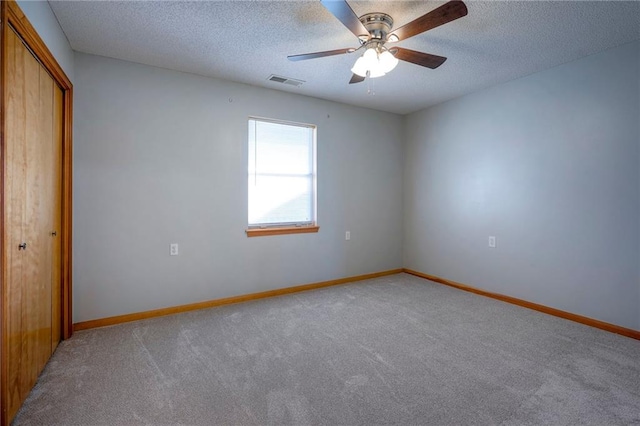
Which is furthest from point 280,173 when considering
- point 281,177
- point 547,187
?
point 547,187

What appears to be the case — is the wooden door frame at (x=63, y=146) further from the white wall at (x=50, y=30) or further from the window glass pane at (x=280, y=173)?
the window glass pane at (x=280, y=173)

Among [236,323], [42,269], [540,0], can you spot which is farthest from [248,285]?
[540,0]

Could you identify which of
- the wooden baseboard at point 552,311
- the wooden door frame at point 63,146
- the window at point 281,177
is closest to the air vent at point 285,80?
the window at point 281,177

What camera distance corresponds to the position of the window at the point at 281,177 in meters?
3.75

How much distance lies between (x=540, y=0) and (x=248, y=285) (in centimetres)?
358

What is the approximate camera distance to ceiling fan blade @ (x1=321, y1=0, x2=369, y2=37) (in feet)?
5.58

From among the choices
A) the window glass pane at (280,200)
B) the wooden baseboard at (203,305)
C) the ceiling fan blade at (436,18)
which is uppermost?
the ceiling fan blade at (436,18)

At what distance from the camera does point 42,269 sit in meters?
2.16

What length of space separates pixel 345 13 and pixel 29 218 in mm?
2262

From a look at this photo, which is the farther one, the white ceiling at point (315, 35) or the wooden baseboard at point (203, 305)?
the wooden baseboard at point (203, 305)

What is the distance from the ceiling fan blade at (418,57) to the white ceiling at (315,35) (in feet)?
0.83

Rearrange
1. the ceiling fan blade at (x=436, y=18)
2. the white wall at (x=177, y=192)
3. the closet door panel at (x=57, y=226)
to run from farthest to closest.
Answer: the white wall at (x=177, y=192), the closet door panel at (x=57, y=226), the ceiling fan blade at (x=436, y=18)

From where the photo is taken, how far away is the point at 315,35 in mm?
2545

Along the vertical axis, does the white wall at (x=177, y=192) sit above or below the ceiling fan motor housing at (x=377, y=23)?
below
